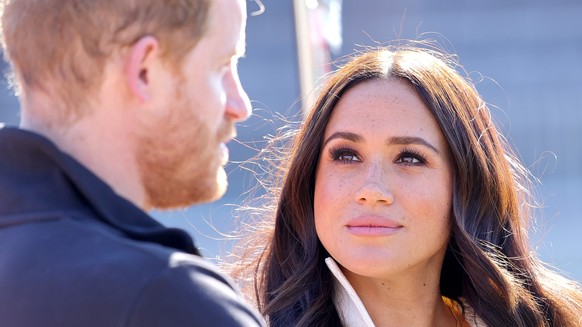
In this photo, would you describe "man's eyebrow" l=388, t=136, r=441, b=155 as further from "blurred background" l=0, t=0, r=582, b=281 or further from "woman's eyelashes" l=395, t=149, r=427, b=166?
Answer: "blurred background" l=0, t=0, r=582, b=281

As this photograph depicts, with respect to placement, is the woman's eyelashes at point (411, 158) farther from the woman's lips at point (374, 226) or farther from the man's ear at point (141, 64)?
the man's ear at point (141, 64)

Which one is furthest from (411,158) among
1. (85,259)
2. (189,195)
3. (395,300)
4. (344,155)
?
(85,259)

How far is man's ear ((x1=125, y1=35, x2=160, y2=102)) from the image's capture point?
52.2 inches

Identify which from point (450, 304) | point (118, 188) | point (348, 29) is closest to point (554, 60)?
point (348, 29)

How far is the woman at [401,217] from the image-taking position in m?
2.55

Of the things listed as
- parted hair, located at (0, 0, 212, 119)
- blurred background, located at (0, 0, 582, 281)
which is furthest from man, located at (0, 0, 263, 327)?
blurred background, located at (0, 0, 582, 281)

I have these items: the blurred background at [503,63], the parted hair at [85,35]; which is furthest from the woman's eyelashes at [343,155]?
the blurred background at [503,63]

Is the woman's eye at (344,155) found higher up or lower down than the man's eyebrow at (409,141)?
lower down

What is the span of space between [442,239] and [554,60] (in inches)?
367

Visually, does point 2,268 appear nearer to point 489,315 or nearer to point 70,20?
point 70,20

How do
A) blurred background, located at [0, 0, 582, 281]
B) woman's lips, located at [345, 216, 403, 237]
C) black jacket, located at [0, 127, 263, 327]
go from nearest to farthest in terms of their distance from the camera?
black jacket, located at [0, 127, 263, 327] → woman's lips, located at [345, 216, 403, 237] → blurred background, located at [0, 0, 582, 281]

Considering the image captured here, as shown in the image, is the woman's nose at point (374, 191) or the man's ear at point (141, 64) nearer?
the man's ear at point (141, 64)

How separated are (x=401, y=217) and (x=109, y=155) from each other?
4.25ft

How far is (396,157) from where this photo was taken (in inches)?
103
